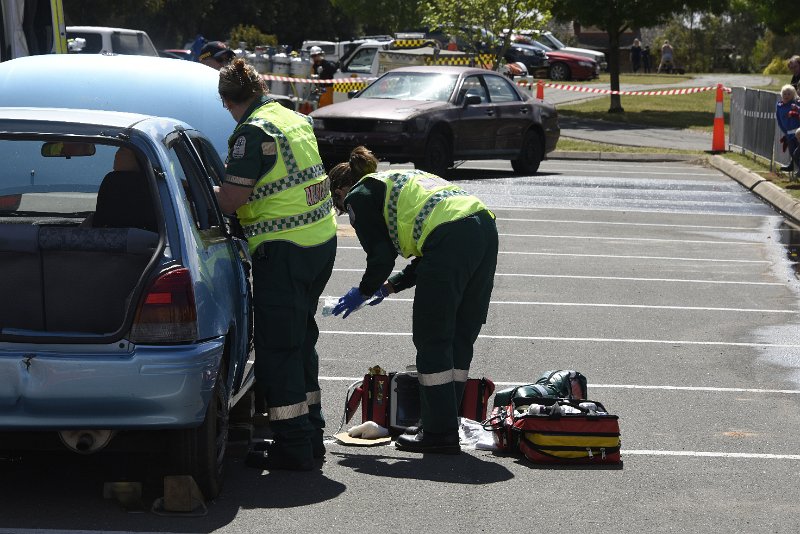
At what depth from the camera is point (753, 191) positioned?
20.3 metres

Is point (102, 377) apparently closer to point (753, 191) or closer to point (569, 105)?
point (753, 191)

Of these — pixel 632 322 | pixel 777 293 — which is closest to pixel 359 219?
pixel 632 322

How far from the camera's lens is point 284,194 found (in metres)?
6.26

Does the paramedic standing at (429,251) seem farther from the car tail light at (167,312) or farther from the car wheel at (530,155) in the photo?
the car wheel at (530,155)

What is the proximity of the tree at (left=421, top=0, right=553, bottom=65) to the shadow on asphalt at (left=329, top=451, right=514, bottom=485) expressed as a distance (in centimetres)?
2777

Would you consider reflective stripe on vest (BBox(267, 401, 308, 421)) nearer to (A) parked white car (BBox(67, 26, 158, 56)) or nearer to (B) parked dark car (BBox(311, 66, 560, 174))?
(B) parked dark car (BBox(311, 66, 560, 174))

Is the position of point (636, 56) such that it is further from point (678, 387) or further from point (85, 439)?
point (85, 439)

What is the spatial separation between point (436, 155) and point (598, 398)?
39.5 feet

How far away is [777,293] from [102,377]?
8027 millimetres

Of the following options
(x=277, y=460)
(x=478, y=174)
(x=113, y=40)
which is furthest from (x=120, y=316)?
(x=113, y=40)

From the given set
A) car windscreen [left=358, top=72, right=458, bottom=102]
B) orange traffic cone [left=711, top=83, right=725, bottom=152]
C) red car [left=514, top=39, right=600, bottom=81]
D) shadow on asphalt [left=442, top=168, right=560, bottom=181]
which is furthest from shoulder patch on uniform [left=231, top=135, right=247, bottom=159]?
red car [left=514, top=39, right=600, bottom=81]

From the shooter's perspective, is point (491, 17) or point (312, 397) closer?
point (312, 397)

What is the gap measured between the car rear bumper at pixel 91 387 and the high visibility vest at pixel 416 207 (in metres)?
1.74

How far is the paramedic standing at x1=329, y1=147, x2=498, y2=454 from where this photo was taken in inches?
263
